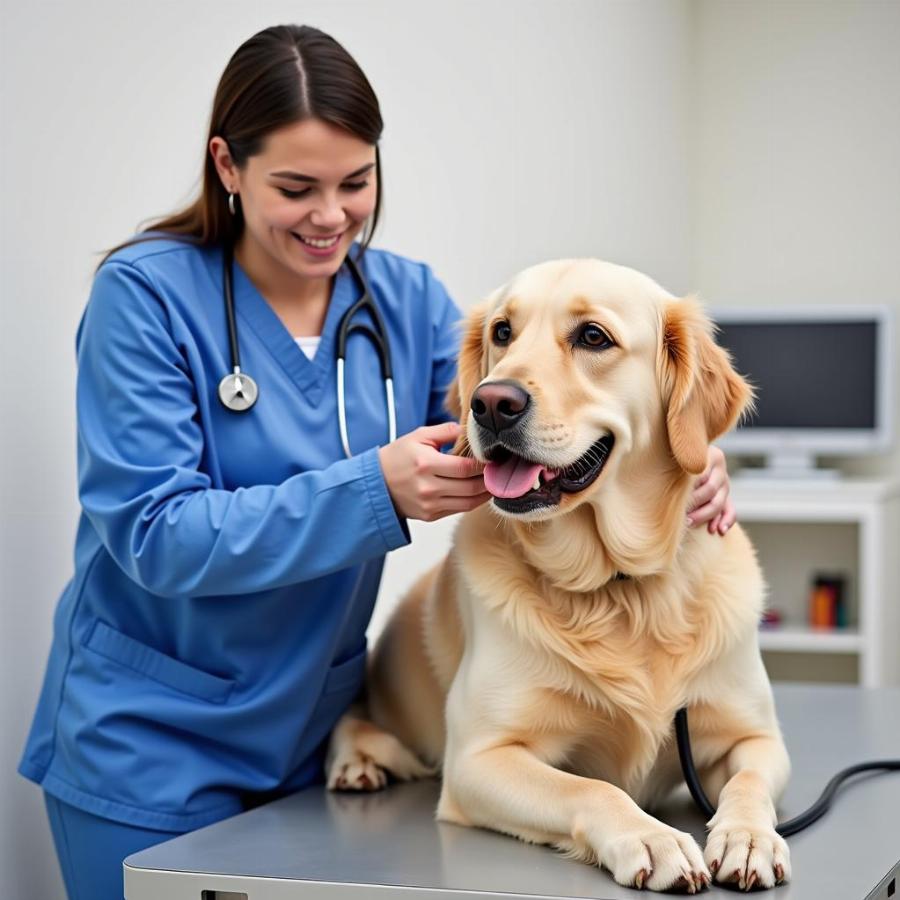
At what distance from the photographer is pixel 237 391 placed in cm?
152

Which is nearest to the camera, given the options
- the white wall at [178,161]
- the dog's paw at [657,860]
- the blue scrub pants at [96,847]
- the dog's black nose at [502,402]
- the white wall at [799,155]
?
the dog's paw at [657,860]

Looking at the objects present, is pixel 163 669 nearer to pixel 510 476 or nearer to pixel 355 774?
pixel 355 774

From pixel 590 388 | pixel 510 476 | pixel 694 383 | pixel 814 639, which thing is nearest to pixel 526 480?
pixel 510 476

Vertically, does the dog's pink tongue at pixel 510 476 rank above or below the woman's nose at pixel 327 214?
below

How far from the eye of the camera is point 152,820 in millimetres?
1471

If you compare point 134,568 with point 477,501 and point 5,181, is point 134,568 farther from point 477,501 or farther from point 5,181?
point 5,181

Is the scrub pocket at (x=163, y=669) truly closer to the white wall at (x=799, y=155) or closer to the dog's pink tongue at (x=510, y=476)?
the dog's pink tongue at (x=510, y=476)

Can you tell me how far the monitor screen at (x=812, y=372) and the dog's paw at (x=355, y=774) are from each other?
3303mm

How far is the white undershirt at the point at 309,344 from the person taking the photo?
5.34 ft

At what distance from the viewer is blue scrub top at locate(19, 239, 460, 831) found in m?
1.36

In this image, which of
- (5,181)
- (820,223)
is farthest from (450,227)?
(820,223)

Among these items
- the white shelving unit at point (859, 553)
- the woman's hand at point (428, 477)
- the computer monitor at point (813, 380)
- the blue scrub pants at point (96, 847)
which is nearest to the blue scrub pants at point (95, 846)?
the blue scrub pants at point (96, 847)

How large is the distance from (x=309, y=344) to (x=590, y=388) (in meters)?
0.45

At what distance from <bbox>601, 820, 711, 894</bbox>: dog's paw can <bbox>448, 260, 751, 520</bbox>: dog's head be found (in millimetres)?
340
